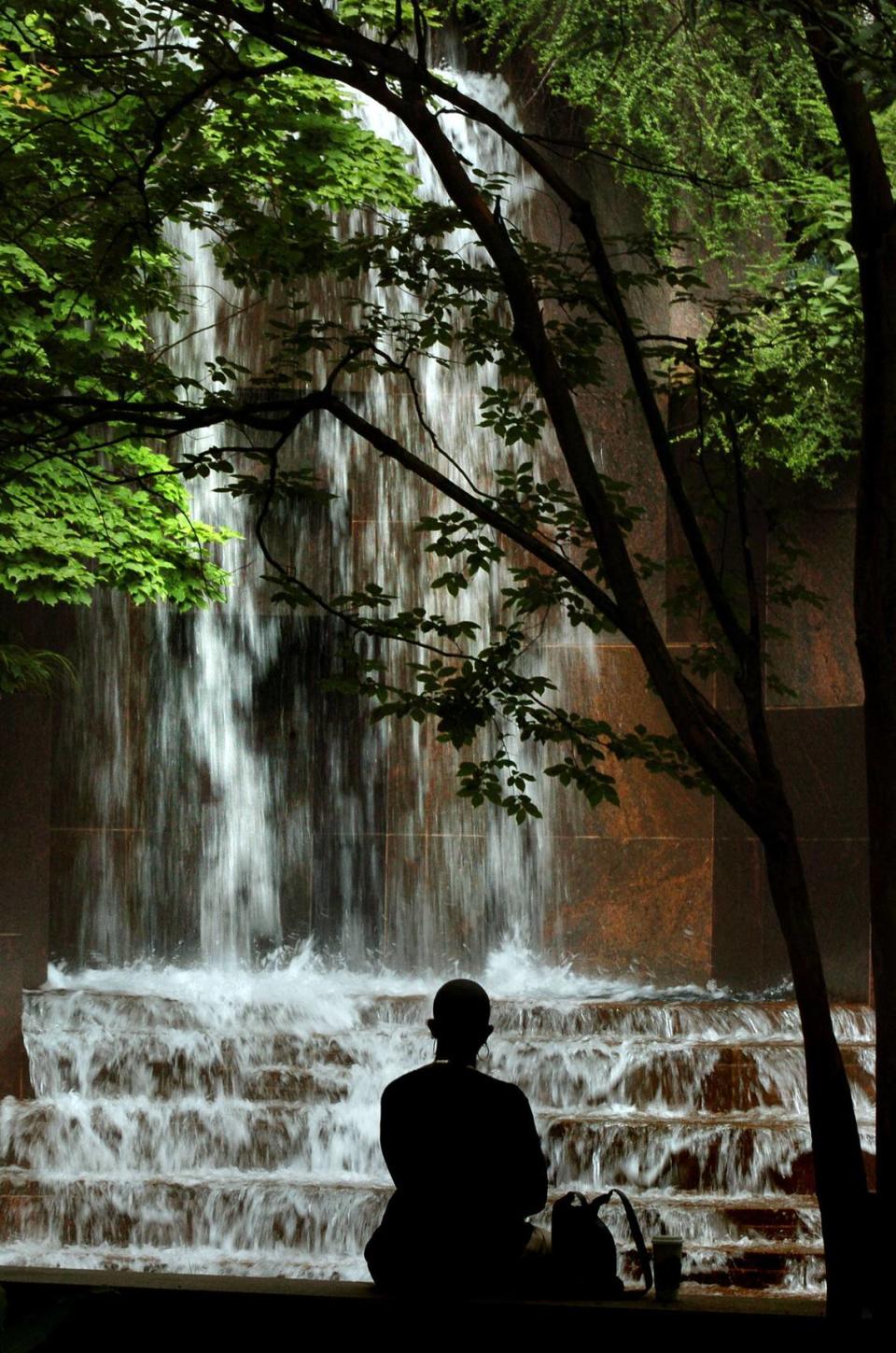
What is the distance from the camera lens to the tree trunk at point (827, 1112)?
429 cm

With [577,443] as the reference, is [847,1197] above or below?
below

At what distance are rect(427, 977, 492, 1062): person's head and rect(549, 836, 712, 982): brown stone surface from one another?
386 inches

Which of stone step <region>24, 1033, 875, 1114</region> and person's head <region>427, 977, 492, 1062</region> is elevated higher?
person's head <region>427, 977, 492, 1062</region>

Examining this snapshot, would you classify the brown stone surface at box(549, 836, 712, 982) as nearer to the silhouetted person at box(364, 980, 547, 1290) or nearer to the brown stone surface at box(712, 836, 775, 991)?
the brown stone surface at box(712, 836, 775, 991)

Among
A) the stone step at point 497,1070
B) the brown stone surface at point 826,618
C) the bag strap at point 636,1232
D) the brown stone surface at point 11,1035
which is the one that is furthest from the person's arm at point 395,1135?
the brown stone surface at point 826,618

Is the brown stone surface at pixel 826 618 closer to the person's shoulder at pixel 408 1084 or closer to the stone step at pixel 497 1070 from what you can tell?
the stone step at pixel 497 1070

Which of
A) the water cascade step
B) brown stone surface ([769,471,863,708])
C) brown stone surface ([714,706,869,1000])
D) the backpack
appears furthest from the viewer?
brown stone surface ([769,471,863,708])

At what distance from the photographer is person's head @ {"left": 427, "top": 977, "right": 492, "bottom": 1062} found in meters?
4.36

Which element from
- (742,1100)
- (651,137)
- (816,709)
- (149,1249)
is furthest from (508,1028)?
(651,137)

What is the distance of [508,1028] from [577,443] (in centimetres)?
726

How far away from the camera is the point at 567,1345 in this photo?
4.21 meters

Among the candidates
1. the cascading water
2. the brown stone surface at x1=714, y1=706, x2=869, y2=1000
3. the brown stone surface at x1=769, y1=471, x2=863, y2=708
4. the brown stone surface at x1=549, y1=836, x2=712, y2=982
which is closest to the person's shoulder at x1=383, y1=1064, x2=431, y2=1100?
the cascading water

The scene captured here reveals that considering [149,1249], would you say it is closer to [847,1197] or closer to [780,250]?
[847,1197]

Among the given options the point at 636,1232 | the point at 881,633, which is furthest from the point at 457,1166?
the point at 881,633
